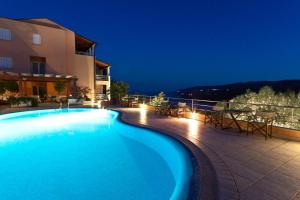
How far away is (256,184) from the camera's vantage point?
3.04 meters

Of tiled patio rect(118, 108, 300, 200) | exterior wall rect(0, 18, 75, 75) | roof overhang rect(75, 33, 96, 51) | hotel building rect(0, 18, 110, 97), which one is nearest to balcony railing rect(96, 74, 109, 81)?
hotel building rect(0, 18, 110, 97)

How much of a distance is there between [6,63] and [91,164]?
55.0ft

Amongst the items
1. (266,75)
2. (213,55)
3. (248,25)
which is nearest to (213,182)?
(248,25)

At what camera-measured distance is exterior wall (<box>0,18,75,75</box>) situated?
57.3 feet

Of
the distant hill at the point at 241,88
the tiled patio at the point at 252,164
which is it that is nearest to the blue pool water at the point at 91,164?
the tiled patio at the point at 252,164

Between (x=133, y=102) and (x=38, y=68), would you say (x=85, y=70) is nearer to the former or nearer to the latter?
(x=38, y=68)

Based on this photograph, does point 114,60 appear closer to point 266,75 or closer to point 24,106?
point 266,75

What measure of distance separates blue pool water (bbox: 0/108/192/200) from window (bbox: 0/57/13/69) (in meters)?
10.8

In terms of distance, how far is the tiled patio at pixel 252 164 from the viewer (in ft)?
9.34

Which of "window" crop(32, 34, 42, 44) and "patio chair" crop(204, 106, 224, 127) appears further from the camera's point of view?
"window" crop(32, 34, 42, 44)

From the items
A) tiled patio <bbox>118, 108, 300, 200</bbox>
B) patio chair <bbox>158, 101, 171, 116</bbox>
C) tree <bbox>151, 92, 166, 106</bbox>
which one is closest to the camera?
tiled patio <bbox>118, 108, 300, 200</bbox>

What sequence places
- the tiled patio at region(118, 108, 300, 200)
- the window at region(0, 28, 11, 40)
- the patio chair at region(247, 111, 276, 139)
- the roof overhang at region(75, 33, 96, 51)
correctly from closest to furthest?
the tiled patio at region(118, 108, 300, 200) → the patio chair at region(247, 111, 276, 139) → the window at region(0, 28, 11, 40) → the roof overhang at region(75, 33, 96, 51)

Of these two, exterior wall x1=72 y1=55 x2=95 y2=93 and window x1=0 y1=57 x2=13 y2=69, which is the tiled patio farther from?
window x1=0 y1=57 x2=13 y2=69

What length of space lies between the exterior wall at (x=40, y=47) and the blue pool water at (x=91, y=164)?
443 inches
